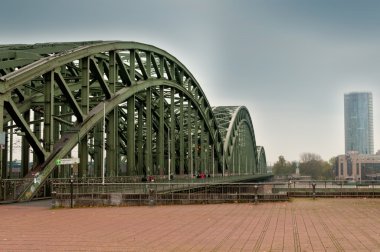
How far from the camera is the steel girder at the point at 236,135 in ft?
346

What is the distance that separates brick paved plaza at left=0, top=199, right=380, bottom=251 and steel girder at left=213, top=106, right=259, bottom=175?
253ft

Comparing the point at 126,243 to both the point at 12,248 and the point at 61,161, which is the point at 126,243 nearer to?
the point at 12,248

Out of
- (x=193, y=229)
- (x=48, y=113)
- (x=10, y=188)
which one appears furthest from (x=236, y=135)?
(x=193, y=229)

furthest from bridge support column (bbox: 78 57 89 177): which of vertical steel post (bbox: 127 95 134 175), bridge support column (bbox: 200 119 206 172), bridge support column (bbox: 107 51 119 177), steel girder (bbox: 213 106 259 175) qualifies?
steel girder (bbox: 213 106 259 175)

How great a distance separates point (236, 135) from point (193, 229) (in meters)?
96.6

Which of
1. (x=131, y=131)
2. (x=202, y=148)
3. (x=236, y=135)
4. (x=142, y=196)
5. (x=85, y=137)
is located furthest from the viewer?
(x=236, y=135)

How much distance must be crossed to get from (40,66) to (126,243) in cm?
2196

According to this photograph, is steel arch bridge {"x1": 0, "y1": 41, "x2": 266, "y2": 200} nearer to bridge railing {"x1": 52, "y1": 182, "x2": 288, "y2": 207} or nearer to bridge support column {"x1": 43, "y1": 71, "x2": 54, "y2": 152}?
bridge support column {"x1": 43, "y1": 71, "x2": 54, "y2": 152}

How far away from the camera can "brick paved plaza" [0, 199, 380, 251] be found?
→ 43.9 feet

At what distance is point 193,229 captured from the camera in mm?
17016

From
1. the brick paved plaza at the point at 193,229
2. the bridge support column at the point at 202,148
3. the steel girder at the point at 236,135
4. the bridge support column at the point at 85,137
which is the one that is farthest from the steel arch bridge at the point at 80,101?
the steel girder at the point at 236,135

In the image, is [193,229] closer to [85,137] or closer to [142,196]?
[142,196]

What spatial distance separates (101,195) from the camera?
27422mm

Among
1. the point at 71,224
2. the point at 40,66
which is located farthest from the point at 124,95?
the point at 71,224
